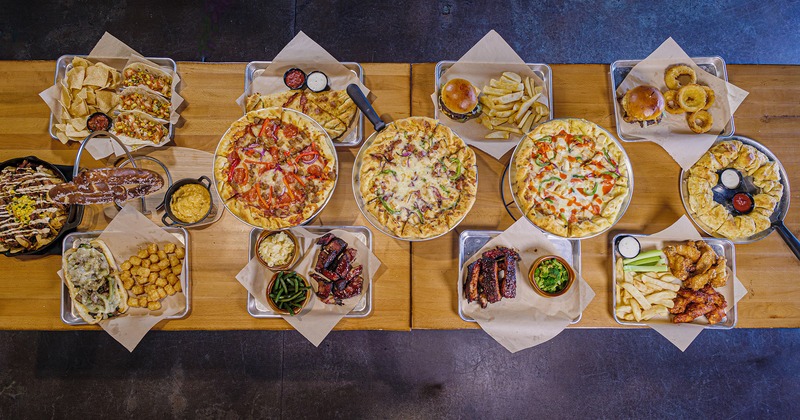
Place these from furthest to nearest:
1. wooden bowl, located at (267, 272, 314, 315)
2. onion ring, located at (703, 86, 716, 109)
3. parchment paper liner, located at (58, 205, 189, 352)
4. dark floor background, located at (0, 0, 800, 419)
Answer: dark floor background, located at (0, 0, 800, 419), onion ring, located at (703, 86, 716, 109), parchment paper liner, located at (58, 205, 189, 352), wooden bowl, located at (267, 272, 314, 315)

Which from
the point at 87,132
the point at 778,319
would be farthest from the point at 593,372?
the point at 87,132

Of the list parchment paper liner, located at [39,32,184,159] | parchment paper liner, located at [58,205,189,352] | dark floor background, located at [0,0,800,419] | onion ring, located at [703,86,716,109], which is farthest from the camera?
dark floor background, located at [0,0,800,419]

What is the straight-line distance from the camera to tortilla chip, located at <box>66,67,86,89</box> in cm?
354

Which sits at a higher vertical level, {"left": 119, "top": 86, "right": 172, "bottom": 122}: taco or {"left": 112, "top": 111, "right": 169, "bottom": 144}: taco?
{"left": 119, "top": 86, "right": 172, "bottom": 122}: taco

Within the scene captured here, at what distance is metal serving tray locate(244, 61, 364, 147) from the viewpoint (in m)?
3.53

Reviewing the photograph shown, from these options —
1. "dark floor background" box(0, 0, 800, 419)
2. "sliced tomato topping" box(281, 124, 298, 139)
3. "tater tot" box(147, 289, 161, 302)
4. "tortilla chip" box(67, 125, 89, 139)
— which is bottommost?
"dark floor background" box(0, 0, 800, 419)

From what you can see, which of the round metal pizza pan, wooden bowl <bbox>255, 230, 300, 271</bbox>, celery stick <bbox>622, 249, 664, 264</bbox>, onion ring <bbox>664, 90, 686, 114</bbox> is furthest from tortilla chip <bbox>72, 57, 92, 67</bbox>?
the round metal pizza pan

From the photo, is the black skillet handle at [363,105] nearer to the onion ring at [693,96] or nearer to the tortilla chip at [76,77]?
the tortilla chip at [76,77]

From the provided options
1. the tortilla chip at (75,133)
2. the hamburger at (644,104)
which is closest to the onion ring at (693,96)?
the hamburger at (644,104)

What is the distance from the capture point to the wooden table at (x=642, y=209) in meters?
3.48

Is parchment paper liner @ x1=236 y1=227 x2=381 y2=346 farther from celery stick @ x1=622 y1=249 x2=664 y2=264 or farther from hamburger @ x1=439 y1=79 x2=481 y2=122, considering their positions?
celery stick @ x1=622 y1=249 x2=664 y2=264

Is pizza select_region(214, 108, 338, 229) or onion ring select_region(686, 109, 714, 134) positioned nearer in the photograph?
pizza select_region(214, 108, 338, 229)

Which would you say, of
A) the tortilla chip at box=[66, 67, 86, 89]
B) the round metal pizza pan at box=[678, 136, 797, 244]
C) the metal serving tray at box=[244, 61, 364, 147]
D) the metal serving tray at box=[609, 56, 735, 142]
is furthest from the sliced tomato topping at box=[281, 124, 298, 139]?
the round metal pizza pan at box=[678, 136, 797, 244]

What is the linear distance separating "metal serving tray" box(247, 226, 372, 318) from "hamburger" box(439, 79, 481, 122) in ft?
3.68
